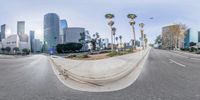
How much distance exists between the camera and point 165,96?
25.7 feet

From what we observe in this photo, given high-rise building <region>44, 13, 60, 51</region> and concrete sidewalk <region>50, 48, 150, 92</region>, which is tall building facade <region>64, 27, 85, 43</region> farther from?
concrete sidewalk <region>50, 48, 150, 92</region>

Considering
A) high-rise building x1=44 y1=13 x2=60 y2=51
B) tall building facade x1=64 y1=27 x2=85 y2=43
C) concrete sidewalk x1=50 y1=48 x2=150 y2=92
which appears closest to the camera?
concrete sidewalk x1=50 y1=48 x2=150 y2=92

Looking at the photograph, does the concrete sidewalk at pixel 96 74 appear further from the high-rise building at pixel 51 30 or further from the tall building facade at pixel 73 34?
the tall building facade at pixel 73 34

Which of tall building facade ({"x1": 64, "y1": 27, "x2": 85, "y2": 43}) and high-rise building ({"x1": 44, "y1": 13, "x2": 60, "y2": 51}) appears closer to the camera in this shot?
high-rise building ({"x1": 44, "y1": 13, "x2": 60, "y2": 51})

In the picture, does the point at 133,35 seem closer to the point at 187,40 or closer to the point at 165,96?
the point at 165,96

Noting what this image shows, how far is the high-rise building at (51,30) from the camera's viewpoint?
12722 centimetres

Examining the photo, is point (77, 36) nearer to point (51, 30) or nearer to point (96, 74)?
point (51, 30)

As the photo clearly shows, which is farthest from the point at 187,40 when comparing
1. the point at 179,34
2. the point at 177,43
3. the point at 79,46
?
the point at 79,46

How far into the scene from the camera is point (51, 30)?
428 ft

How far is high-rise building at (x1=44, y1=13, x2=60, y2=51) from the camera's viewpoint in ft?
417

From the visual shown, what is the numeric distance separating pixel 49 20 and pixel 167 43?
7601 centimetres

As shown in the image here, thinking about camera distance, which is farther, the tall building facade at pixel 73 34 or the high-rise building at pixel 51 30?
the tall building facade at pixel 73 34

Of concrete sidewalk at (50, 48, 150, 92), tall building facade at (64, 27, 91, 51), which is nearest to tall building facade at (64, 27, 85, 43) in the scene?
tall building facade at (64, 27, 91, 51)

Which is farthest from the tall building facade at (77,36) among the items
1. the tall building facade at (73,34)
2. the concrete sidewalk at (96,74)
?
the concrete sidewalk at (96,74)
